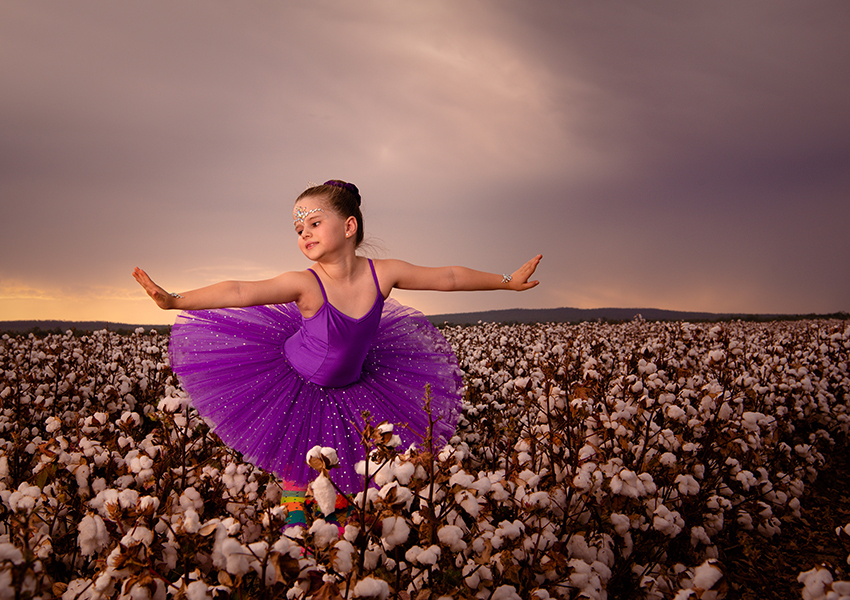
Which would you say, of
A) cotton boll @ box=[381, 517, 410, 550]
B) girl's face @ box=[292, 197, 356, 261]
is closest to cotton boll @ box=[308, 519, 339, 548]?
cotton boll @ box=[381, 517, 410, 550]

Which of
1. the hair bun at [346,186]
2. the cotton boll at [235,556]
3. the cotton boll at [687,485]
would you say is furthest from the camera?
the hair bun at [346,186]

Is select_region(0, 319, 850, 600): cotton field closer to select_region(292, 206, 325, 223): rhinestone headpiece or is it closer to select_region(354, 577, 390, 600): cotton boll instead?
select_region(354, 577, 390, 600): cotton boll

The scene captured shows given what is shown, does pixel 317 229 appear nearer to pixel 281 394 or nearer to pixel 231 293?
pixel 231 293

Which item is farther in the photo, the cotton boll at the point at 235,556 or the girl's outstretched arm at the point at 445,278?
the girl's outstretched arm at the point at 445,278

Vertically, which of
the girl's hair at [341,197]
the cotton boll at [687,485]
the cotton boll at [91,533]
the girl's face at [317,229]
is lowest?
the cotton boll at [687,485]

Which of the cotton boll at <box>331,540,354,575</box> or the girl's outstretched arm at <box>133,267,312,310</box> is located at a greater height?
the girl's outstretched arm at <box>133,267,312,310</box>

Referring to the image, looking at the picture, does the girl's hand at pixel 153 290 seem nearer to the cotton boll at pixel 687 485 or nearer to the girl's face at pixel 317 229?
the girl's face at pixel 317 229

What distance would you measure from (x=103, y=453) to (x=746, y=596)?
447 cm

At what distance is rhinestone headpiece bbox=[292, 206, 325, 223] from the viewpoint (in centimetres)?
339

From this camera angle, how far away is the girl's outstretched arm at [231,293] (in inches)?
112

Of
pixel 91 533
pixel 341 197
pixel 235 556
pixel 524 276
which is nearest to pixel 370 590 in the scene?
pixel 235 556

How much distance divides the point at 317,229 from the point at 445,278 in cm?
107

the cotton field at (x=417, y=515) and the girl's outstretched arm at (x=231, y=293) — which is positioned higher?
the girl's outstretched arm at (x=231, y=293)

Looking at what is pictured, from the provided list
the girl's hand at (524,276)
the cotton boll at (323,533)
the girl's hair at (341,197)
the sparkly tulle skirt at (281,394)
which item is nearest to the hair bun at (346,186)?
the girl's hair at (341,197)
